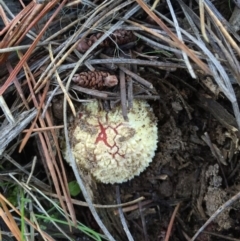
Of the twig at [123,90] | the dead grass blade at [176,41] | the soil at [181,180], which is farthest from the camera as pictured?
the soil at [181,180]

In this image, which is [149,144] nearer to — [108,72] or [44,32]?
[108,72]

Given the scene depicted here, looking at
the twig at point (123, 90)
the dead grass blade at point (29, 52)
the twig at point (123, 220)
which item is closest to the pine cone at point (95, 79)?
the twig at point (123, 90)

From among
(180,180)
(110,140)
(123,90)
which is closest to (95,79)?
(123,90)

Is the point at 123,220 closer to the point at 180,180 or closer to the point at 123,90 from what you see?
the point at 180,180

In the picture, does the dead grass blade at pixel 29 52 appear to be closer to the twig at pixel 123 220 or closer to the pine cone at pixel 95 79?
the pine cone at pixel 95 79

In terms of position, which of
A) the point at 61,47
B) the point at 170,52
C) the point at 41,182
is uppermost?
the point at 61,47

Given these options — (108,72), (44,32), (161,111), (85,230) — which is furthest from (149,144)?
(44,32)

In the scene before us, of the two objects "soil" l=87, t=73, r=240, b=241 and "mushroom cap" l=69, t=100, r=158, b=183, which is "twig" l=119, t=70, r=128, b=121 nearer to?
"mushroom cap" l=69, t=100, r=158, b=183
